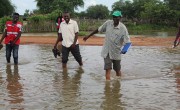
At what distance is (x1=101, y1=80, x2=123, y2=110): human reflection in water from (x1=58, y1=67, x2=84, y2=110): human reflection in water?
461 mm

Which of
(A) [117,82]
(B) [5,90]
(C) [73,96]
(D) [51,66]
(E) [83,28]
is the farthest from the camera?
(E) [83,28]

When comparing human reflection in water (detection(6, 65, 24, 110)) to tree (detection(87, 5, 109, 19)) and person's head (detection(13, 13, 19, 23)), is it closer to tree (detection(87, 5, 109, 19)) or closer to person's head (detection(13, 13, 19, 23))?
person's head (detection(13, 13, 19, 23))

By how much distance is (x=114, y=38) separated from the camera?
7.77m

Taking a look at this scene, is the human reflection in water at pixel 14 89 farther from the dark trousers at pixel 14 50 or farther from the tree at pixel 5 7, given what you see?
the tree at pixel 5 7

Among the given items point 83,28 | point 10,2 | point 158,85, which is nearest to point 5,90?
point 158,85

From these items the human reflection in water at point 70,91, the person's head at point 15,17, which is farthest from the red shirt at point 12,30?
the human reflection in water at point 70,91

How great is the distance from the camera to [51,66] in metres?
10.6

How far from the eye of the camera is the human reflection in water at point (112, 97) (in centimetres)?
579

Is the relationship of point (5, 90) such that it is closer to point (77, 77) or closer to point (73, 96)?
point (73, 96)

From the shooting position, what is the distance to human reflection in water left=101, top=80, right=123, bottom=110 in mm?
5787

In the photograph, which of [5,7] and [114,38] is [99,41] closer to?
[114,38]

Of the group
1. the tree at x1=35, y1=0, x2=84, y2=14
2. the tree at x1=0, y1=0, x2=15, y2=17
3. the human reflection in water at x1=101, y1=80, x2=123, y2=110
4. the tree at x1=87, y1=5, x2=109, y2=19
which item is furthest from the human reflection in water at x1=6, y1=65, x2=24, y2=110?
the tree at x1=87, y1=5, x2=109, y2=19

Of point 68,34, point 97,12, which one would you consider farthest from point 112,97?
point 97,12

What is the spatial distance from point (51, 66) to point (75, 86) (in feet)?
10.7
